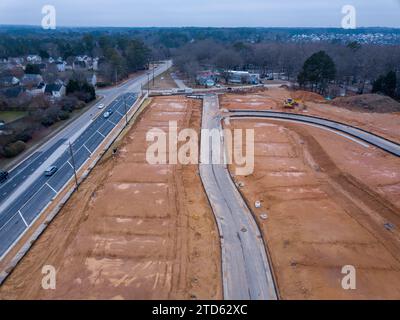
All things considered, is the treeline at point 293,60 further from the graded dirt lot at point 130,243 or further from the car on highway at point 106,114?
the graded dirt lot at point 130,243

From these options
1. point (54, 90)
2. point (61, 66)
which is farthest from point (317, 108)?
point (61, 66)

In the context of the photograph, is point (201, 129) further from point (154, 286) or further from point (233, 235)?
point (154, 286)

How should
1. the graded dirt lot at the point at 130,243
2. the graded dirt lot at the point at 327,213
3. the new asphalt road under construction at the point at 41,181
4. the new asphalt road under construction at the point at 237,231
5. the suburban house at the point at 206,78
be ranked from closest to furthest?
1. the graded dirt lot at the point at 130,243
2. the new asphalt road under construction at the point at 237,231
3. the graded dirt lot at the point at 327,213
4. the new asphalt road under construction at the point at 41,181
5. the suburban house at the point at 206,78

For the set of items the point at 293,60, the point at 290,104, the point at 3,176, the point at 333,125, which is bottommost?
the point at 3,176

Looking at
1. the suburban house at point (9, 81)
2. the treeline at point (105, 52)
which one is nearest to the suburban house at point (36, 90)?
the suburban house at point (9, 81)

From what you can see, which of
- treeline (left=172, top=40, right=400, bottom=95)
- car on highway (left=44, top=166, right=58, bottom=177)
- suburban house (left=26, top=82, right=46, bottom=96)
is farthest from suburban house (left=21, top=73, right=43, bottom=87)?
car on highway (left=44, top=166, right=58, bottom=177)

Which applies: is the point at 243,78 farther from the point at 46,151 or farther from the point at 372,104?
the point at 46,151

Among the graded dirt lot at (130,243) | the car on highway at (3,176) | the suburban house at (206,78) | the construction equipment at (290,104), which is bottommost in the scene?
the graded dirt lot at (130,243)
